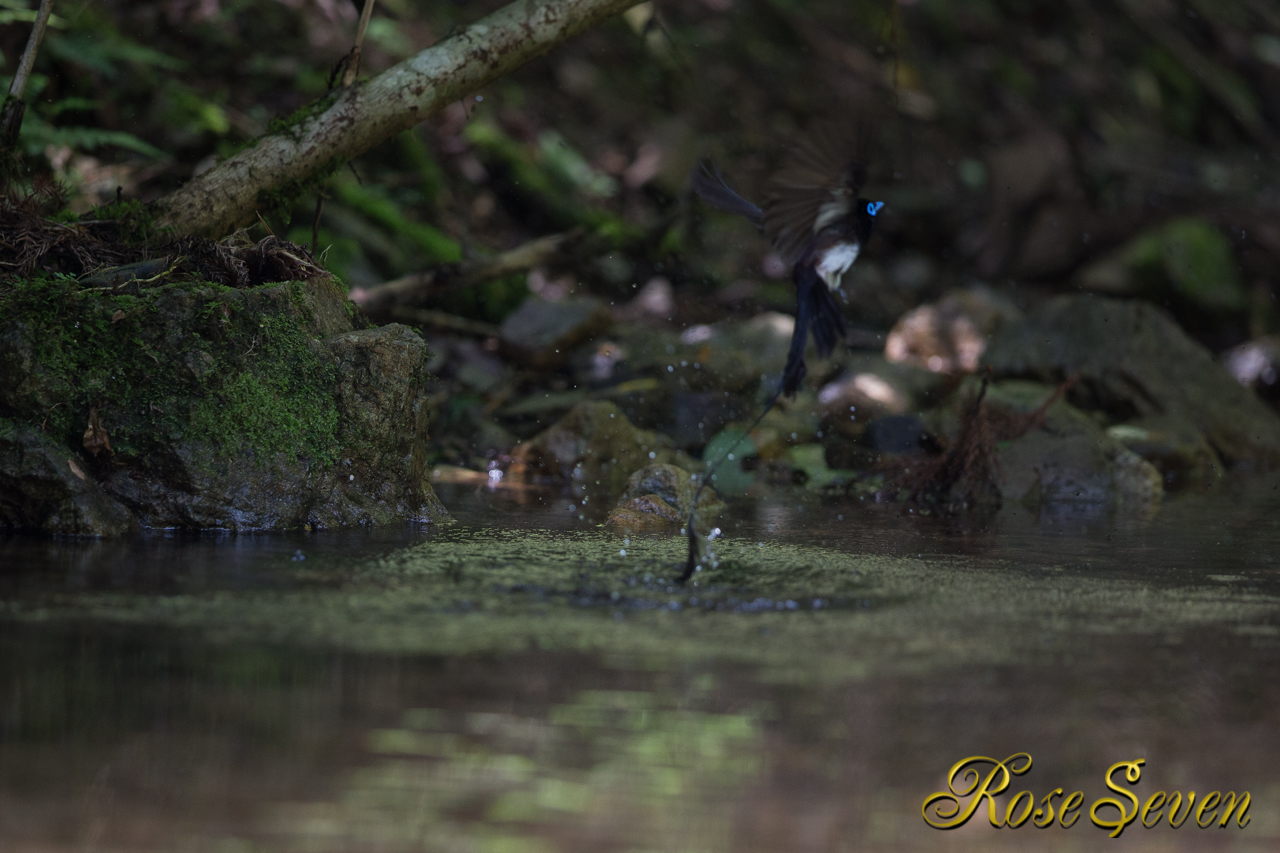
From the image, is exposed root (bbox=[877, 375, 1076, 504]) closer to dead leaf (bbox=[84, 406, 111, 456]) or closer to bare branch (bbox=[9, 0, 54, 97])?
dead leaf (bbox=[84, 406, 111, 456])

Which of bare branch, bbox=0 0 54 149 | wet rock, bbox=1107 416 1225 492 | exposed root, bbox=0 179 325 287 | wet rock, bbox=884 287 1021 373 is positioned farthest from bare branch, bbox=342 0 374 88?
wet rock, bbox=884 287 1021 373

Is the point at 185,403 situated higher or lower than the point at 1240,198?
lower

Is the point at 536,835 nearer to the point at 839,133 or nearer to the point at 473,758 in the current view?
the point at 473,758

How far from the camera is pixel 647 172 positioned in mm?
13453

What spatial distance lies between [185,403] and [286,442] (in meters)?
→ 0.37

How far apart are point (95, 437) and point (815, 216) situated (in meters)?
2.69

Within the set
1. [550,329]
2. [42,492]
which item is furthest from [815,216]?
[550,329]

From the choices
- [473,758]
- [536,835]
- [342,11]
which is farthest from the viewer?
[342,11]

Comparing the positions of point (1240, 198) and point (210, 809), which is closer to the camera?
point (210, 809)

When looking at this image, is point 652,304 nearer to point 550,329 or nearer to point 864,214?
point 550,329

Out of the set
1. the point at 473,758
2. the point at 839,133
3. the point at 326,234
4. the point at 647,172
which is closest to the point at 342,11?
the point at 326,234

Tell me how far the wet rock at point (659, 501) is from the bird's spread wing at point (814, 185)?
1.15 m

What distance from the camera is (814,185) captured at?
4.50 m

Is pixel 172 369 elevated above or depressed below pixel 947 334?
below
